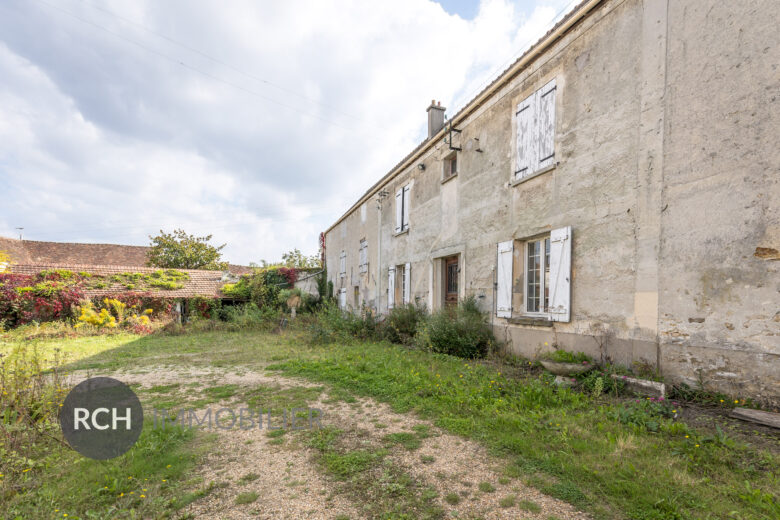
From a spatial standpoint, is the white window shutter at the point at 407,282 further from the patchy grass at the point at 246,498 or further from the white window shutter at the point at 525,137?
the patchy grass at the point at 246,498

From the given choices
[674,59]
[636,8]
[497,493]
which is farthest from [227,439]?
[636,8]

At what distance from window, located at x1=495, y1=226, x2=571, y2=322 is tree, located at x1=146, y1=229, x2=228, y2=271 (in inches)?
983

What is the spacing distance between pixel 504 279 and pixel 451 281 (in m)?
2.40

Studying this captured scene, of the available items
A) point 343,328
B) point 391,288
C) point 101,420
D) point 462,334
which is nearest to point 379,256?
point 391,288

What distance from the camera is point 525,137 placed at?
21.1 feet

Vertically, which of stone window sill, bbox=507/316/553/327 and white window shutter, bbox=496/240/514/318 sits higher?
white window shutter, bbox=496/240/514/318

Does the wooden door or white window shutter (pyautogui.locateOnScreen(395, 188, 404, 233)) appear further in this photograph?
white window shutter (pyautogui.locateOnScreen(395, 188, 404, 233))

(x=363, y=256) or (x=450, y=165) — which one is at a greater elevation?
(x=450, y=165)

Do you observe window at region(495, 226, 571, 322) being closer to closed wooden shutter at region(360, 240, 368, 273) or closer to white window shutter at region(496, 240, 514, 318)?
white window shutter at region(496, 240, 514, 318)

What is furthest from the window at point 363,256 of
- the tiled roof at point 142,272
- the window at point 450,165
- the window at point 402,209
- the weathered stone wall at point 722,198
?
the weathered stone wall at point 722,198

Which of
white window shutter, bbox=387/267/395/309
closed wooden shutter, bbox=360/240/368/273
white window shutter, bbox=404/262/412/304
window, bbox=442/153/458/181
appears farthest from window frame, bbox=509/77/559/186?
closed wooden shutter, bbox=360/240/368/273

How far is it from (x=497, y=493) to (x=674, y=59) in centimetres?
509

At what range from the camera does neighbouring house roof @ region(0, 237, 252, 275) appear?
20.9m

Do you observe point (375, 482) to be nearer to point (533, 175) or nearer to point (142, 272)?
point (533, 175)
